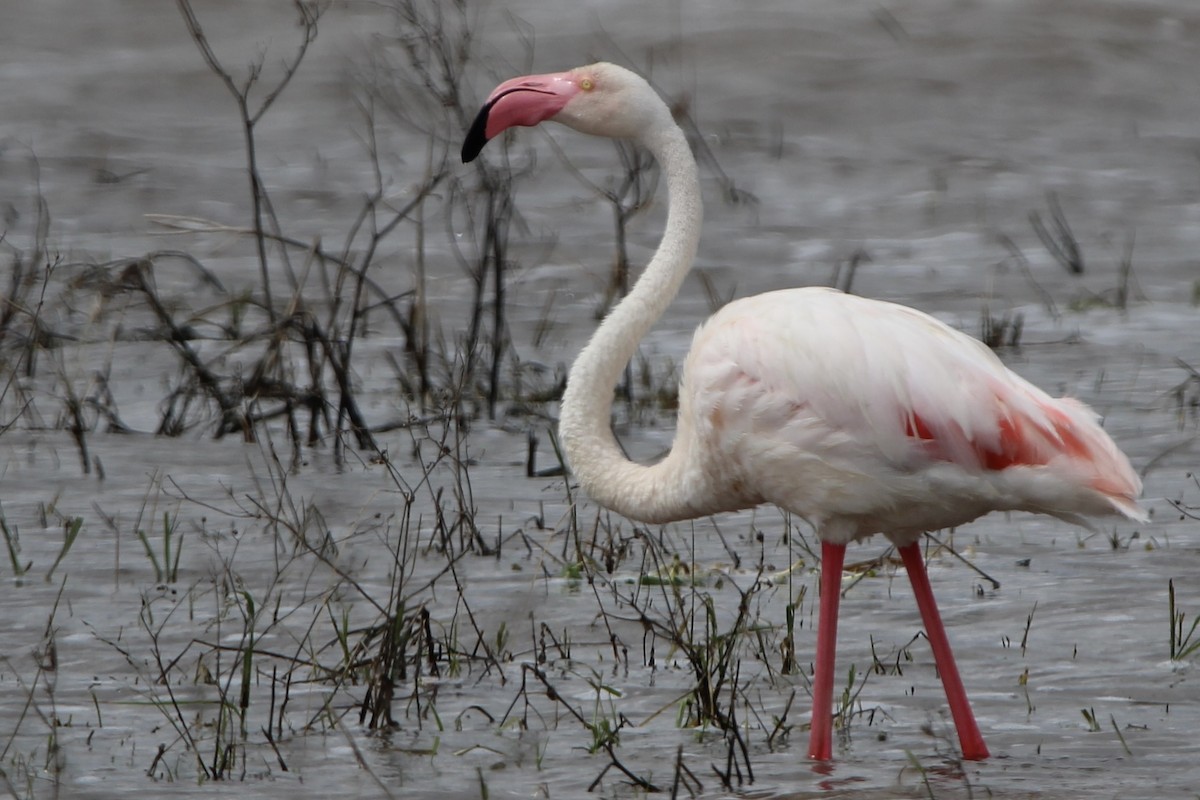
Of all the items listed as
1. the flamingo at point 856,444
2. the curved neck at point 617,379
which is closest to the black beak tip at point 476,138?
the curved neck at point 617,379

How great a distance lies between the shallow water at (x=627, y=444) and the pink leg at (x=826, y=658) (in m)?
0.09

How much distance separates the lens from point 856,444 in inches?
188

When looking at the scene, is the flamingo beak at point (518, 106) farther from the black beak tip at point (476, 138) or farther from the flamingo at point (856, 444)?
the flamingo at point (856, 444)

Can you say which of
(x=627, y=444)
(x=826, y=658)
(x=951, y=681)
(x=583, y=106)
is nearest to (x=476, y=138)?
(x=583, y=106)

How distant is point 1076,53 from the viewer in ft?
60.0

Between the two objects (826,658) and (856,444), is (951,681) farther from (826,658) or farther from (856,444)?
(856,444)

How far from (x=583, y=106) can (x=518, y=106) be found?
19 cm

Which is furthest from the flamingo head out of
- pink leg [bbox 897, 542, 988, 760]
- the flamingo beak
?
pink leg [bbox 897, 542, 988, 760]

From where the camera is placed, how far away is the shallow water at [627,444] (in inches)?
191

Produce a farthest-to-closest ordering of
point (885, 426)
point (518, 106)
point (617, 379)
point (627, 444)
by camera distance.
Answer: point (627, 444) → point (518, 106) → point (617, 379) → point (885, 426)

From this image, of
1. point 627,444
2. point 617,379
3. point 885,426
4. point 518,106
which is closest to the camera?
point 885,426

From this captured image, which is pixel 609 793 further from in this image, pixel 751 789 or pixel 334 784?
pixel 334 784

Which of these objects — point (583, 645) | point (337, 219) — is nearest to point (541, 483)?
point (583, 645)

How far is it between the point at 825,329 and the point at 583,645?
4.04ft
